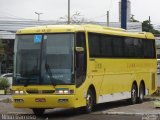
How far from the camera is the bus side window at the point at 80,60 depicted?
19.0 metres

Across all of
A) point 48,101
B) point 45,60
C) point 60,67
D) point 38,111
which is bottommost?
point 38,111

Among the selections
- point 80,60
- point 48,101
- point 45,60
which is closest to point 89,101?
point 80,60

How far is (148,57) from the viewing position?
26906 mm

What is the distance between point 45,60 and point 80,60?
1225 millimetres

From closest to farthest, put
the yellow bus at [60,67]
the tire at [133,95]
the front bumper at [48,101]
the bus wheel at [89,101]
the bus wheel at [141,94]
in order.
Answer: the front bumper at [48,101] < the yellow bus at [60,67] < the bus wheel at [89,101] < the tire at [133,95] < the bus wheel at [141,94]

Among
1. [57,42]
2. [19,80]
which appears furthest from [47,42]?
[19,80]

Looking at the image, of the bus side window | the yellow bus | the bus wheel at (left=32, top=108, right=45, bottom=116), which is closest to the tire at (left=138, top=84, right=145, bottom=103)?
the yellow bus

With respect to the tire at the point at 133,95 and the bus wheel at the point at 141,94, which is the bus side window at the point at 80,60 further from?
the bus wheel at the point at 141,94

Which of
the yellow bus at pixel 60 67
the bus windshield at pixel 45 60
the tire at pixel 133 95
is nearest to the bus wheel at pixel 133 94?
the tire at pixel 133 95

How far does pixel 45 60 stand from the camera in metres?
19.0

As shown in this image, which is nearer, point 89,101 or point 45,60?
point 45,60

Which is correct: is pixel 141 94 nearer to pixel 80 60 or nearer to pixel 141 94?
pixel 141 94

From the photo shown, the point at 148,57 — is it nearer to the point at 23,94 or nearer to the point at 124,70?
the point at 124,70

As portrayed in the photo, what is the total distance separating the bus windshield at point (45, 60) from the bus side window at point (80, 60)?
0.90 ft
